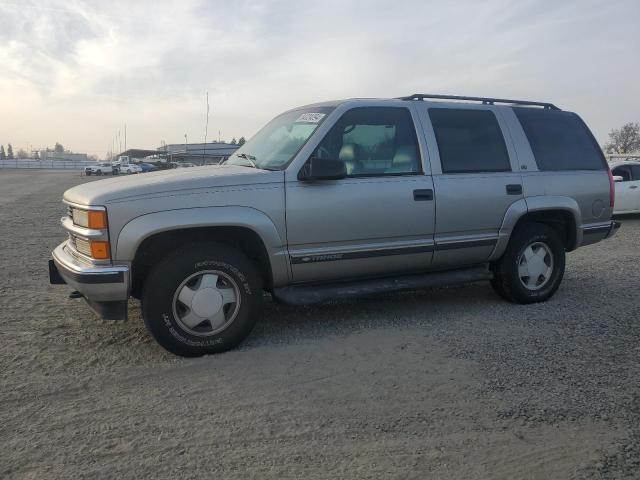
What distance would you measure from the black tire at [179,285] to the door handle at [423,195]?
4.99 feet

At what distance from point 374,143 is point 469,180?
3.21 ft

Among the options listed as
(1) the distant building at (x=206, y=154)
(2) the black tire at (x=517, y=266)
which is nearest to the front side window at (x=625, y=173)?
(2) the black tire at (x=517, y=266)

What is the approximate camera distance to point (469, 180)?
4.98m

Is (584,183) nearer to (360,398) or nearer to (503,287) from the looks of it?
(503,287)

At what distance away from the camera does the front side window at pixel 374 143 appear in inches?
177

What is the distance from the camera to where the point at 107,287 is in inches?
148

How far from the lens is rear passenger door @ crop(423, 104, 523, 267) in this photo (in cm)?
488

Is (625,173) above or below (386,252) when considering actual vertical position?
above

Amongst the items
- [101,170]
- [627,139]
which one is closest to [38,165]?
[101,170]

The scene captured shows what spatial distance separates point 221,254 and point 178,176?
2.38ft

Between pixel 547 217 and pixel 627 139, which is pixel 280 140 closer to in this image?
pixel 547 217

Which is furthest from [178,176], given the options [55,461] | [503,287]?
[503,287]

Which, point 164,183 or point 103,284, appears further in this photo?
point 164,183

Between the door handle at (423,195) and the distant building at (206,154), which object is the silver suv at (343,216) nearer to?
the door handle at (423,195)
